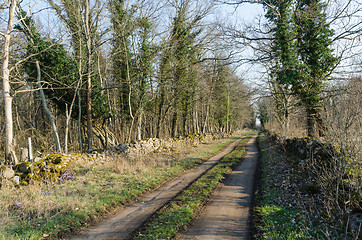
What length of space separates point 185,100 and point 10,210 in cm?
2009

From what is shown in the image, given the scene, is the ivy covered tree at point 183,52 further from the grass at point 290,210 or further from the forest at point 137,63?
the grass at point 290,210

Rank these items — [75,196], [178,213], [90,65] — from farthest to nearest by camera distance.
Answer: [90,65] → [75,196] → [178,213]

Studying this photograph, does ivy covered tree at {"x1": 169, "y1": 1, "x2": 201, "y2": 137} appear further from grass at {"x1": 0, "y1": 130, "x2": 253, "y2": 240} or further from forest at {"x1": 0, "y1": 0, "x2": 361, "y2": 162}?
grass at {"x1": 0, "y1": 130, "x2": 253, "y2": 240}

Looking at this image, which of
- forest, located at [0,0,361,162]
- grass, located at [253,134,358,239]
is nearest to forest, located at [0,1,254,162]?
forest, located at [0,0,361,162]

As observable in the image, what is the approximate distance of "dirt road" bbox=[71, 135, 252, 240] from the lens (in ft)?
15.8

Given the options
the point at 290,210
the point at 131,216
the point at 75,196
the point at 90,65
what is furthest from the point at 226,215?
the point at 90,65

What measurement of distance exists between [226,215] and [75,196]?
4765 millimetres

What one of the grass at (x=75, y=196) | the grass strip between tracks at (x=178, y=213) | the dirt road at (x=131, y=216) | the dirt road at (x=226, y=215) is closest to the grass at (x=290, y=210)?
the dirt road at (x=226, y=215)

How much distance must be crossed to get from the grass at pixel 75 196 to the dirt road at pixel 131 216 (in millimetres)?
399

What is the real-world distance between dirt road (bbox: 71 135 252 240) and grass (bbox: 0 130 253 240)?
15.7 inches

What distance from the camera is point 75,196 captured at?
667 cm

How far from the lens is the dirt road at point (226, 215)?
189 inches

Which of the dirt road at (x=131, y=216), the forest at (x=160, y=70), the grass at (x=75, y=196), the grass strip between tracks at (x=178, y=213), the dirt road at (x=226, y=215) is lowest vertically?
the dirt road at (x=226, y=215)

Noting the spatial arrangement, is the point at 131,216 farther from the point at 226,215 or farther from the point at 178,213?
the point at 226,215
